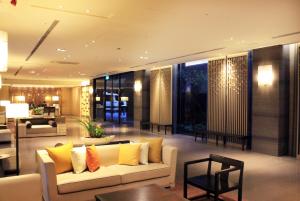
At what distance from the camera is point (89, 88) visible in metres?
Result: 21.3

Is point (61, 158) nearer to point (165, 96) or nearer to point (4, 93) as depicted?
point (165, 96)

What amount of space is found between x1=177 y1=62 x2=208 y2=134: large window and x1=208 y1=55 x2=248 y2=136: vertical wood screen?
1.05 meters

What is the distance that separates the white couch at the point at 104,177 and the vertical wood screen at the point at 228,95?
479cm

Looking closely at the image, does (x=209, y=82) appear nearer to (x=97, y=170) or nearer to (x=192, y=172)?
(x=192, y=172)

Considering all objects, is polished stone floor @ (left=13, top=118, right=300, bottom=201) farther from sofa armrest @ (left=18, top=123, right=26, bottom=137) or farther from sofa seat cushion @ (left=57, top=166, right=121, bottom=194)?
sofa armrest @ (left=18, top=123, right=26, bottom=137)

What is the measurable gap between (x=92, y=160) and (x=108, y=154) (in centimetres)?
45

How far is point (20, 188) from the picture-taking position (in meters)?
2.97

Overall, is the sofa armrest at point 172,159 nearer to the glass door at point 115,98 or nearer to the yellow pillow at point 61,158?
the yellow pillow at point 61,158

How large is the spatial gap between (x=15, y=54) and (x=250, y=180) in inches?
327

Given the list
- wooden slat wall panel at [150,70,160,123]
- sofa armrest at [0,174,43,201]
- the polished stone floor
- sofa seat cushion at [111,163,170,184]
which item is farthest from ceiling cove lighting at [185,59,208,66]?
sofa armrest at [0,174,43,201]

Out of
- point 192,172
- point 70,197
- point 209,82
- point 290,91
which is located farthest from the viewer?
point 209,82

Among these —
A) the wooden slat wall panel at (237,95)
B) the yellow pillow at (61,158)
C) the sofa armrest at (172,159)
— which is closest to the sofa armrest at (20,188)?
the yellow pillow at (61,158)

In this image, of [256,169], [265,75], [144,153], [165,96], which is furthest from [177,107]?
[144,153]

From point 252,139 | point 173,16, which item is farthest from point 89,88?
point 173,16
